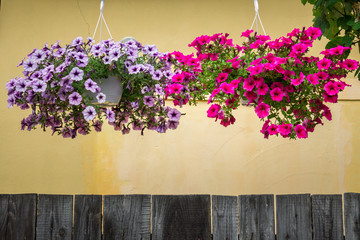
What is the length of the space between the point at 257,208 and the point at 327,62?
72 cm

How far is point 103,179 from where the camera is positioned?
10.1ft

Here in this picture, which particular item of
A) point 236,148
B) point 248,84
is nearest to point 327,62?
point 248,84

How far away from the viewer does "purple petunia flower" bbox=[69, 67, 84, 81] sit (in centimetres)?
152

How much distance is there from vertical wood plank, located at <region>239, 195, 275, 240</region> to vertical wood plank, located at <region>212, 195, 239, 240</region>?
3 centimetres

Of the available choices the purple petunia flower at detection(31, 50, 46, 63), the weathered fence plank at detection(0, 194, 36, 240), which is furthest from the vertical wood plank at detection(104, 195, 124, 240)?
the purple petunia flower at detection(31, 50, 46, 63)

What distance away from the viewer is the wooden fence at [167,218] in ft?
5.95

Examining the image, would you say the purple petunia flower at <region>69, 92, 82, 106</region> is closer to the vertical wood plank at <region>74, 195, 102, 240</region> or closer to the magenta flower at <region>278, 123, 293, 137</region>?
the vertical wood plank at <region>74, 195, 102, 240</region>

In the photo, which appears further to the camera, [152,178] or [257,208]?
[152,178]

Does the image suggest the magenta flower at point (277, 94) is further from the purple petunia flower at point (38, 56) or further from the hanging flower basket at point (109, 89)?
the purple petunia flower at point (38, 56)

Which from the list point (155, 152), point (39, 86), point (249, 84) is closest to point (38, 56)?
point (39, 86)

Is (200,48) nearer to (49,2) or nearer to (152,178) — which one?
(152,178)

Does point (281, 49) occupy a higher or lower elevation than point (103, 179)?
higher

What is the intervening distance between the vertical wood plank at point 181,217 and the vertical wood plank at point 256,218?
15 centimetres

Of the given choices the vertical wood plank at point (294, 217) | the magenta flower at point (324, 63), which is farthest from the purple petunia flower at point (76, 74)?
the vertical wood plank at point (294, 217)
